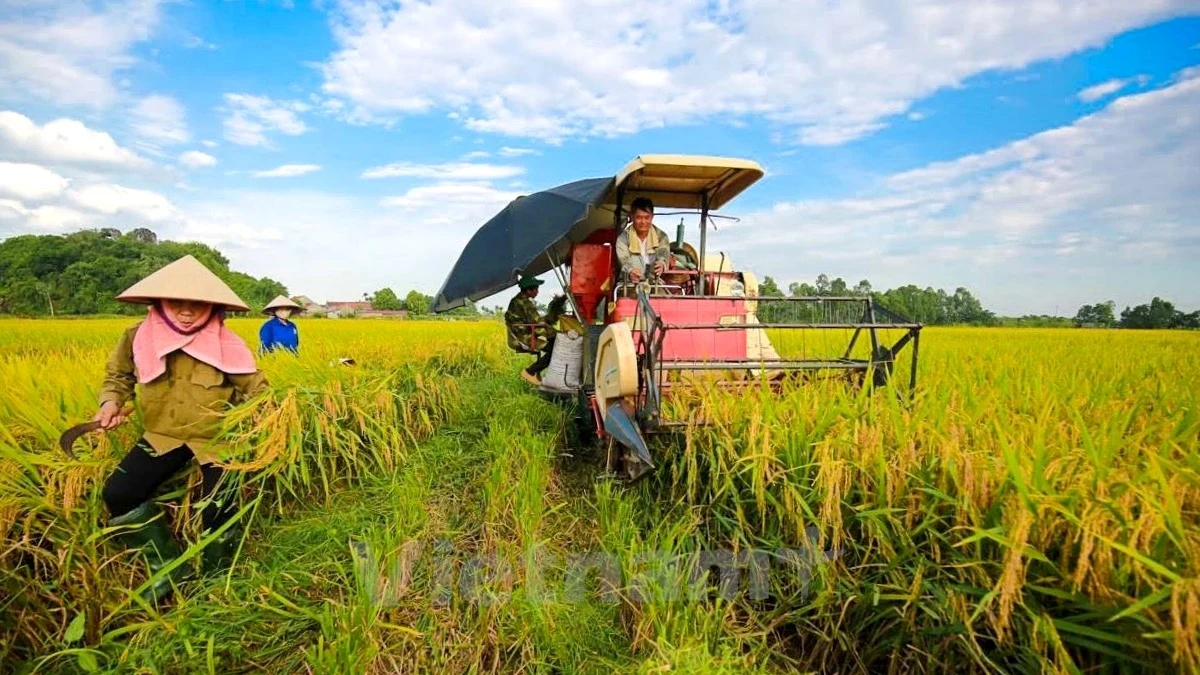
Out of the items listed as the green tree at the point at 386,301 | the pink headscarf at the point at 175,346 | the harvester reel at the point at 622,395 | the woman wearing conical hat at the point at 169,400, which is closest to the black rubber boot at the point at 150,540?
the woman wearing conical hat at the point at 169,400

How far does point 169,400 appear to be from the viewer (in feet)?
9.74

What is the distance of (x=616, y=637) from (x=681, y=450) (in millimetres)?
1236

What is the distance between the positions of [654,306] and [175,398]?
3.01 meters

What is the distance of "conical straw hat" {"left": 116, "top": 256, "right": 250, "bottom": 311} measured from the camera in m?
2.87

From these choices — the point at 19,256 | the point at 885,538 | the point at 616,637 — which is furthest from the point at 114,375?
the point at 19,256

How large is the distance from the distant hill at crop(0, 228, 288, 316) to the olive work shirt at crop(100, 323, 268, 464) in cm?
4058

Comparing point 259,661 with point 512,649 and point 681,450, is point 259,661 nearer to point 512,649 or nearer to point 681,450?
point 512,649

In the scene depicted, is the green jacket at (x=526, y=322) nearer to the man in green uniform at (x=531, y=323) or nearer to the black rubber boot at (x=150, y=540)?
the man in green uniform at (x=531, y=323)

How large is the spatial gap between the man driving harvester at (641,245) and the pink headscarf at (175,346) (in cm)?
286

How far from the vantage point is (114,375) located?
297 centimetres

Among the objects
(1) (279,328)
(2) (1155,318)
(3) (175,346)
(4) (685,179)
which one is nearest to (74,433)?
(3) (175,346)

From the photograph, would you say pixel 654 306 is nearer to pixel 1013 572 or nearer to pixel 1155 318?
pixel 1013 572

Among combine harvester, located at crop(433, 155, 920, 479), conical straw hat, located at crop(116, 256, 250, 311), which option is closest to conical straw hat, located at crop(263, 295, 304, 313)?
combine harvester, located at crop(433, 155, 920, 479)

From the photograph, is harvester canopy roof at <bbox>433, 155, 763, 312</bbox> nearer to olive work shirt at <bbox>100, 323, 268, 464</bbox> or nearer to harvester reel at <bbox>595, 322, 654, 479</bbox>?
harvester reel at <bbox>595, 322, 654, 479</bbox>
